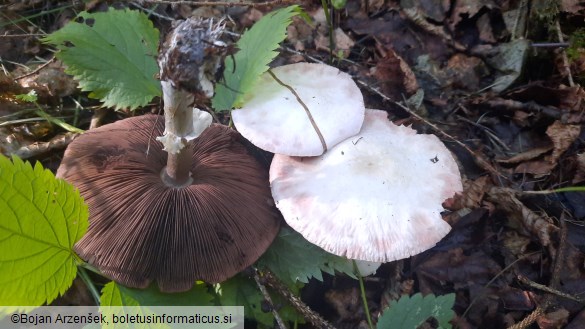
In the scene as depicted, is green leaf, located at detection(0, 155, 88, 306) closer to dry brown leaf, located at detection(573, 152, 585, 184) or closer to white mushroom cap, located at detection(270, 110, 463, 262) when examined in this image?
white mushroom cap, located at detection(270, 110, 463, 262)

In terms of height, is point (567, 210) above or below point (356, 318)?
above

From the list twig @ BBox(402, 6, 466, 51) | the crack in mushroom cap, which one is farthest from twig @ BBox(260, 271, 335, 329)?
twig @ BBox(402, 6, 466, 51)

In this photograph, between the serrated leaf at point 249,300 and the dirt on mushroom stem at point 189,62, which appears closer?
the dirt on mushroom stem at point 189,62

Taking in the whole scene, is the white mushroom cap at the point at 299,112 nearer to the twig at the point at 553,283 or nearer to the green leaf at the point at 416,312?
the green leaf at the point at 416,312

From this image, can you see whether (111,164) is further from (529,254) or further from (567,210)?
(567,210)

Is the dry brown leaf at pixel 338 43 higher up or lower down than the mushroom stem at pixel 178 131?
lower down

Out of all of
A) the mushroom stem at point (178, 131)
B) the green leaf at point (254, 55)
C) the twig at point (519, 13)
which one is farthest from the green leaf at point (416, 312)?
the twig at point (519, 13)

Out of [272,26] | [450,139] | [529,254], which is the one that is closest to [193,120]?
[272,26]
